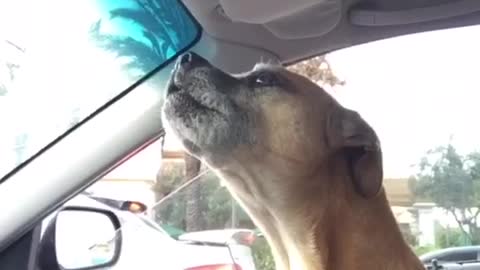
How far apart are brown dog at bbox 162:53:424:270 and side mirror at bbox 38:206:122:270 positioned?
1.07ft

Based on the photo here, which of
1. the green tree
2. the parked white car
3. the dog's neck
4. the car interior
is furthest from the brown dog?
the green tree

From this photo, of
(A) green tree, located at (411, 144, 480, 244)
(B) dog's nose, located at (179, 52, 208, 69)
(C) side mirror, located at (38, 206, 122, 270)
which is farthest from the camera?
(A) green tree, located at (411, 144, 480, 244)

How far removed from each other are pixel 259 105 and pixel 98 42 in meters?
0.39

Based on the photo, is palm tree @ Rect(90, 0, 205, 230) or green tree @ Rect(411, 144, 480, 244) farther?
green tree @ Rect(411, 144, 480, 244)

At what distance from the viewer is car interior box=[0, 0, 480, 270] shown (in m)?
1.71

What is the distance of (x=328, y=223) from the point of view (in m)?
1.79

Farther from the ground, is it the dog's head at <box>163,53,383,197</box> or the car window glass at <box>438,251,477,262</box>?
the dog's head at <box>163,53,383,197</box>

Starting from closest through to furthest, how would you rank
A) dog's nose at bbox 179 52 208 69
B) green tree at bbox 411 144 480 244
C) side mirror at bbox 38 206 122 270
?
dog's nose at bbox 179 52 208 69, side mirror at bbox 38 206 122 270, green tree at bbox 411 144 480 244

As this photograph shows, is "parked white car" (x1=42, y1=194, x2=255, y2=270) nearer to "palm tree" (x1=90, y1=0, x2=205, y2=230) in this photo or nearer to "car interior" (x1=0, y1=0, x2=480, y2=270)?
"car interior" (x1=0, y1=0, x2=480, y2=270)

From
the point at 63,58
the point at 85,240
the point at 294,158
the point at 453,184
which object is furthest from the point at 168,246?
the point at 453,184

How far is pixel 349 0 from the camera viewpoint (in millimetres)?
1805

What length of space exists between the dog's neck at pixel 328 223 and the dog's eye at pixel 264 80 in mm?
180

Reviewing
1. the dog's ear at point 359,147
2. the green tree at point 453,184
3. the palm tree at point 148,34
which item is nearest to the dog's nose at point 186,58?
the palm tree at point 148,34

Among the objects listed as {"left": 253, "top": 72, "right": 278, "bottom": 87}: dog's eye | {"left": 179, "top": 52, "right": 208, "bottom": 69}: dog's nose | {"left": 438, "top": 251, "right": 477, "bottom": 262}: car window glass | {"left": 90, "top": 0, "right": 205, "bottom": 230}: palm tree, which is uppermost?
{"left": 90, "top": 0, "right": 205, "bottom": 230}: palm tree
